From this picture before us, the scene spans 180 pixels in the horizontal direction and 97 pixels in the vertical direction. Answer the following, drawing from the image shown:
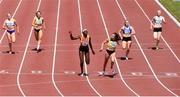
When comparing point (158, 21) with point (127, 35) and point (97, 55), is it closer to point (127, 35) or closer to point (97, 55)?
point (127, 35)

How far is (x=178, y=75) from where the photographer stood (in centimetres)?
2495

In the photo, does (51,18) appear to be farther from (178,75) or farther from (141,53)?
(178,75)

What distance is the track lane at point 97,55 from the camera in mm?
22734

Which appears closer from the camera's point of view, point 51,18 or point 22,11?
point 51,18

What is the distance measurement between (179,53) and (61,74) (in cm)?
637

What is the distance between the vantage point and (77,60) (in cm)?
2739

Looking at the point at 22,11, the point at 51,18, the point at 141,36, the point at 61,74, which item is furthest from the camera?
the point at 22,11

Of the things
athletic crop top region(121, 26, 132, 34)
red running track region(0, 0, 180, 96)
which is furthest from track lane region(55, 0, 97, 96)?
athletic crop top region(121, 26, 132, 34)

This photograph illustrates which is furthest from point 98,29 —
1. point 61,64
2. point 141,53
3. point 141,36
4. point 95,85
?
point 95,85

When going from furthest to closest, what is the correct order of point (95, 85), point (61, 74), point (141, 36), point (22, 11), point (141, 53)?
point (22, 11) < point (141, 36) < point (141, 53) < point (61, 74) < point (95, 85)

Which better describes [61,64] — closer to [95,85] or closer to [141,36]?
[95,85]

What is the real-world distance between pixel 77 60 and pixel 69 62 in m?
0.48

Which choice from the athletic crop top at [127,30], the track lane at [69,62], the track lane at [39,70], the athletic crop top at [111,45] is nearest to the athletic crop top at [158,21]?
the athletic crop top at [127,30]

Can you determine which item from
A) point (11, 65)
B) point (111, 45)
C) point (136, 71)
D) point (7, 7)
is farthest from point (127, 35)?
point (7, 7)
